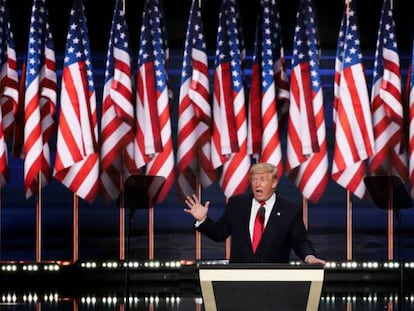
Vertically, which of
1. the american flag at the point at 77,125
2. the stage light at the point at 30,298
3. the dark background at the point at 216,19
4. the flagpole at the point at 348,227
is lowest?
the stage light at the point at 30,298

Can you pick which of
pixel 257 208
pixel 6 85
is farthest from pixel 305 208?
pixel 257 208

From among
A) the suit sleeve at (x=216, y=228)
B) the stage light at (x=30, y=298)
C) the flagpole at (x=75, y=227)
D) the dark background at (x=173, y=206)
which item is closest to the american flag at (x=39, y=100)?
the dark background at (x=173, y=206)

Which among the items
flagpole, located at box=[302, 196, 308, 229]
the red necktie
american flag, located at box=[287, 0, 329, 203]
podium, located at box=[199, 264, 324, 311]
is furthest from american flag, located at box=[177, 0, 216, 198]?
podium, located at box=[199, 264, 324, 311]

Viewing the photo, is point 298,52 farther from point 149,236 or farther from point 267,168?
point 267,168

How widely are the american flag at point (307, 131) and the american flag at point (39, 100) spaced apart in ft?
8.82

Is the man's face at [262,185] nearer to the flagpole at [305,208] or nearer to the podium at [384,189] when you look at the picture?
the podium at [384,189]

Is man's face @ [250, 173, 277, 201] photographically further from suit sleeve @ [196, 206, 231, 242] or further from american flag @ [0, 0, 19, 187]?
american flag @ [0, 0, 19, 187]

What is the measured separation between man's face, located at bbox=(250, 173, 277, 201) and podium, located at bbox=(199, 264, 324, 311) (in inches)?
49.7

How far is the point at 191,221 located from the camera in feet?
42.1

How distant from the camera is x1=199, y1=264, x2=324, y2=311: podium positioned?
5980 mm

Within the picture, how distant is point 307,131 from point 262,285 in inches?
225

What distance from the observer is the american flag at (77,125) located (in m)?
11.5

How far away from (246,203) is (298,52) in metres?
4.66

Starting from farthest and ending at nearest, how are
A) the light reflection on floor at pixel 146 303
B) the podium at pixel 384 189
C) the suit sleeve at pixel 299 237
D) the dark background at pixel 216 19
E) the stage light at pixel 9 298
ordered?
the dark background at pixel 216 19 → the stage light at pixel 9 298 → the podium at pixel 384 189 → the light reflection on floor at pixel 146 303 → the suit sleeve at pixel 299 237
